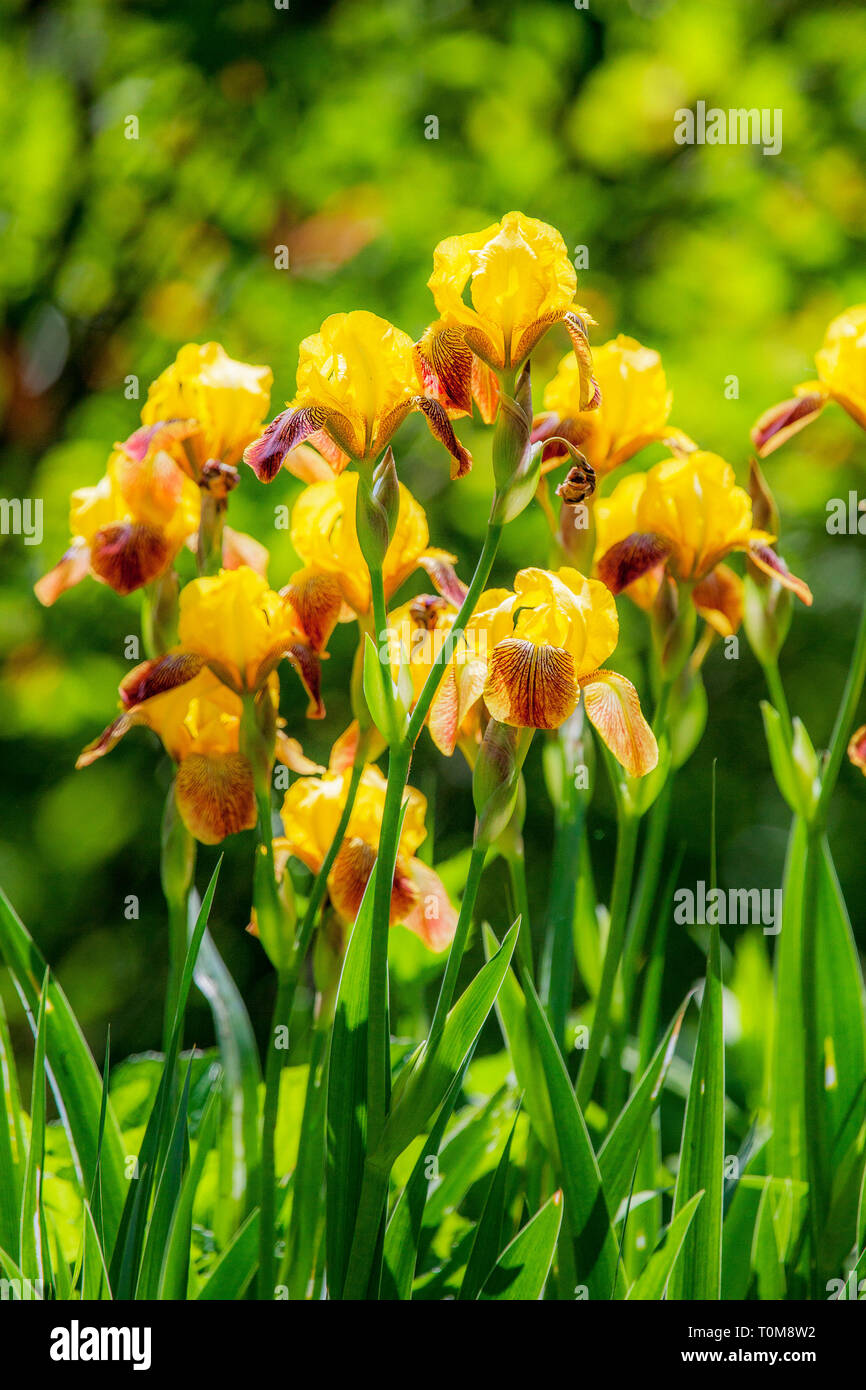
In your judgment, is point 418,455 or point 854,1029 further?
point 418,455

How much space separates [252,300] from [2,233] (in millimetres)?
470

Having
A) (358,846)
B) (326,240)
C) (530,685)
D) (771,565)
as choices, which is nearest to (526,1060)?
(358,846)

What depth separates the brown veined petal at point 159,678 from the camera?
727 millimetres

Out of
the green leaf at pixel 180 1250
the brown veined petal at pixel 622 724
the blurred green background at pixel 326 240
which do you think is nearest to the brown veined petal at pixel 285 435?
the brown veined petal at pixel 622 724

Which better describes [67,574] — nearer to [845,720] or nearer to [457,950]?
[457,950]

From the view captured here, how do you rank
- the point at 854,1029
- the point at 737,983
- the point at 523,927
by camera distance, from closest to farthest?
the point at 523,927 → the point at 854,1029 → the point at 737,983

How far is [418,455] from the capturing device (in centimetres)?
199

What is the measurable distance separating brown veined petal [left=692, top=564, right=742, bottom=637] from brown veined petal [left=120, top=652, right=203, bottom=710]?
38 centimetres

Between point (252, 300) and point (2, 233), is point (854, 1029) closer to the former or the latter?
point (252, 300)

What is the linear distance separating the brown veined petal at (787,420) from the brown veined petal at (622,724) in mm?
321

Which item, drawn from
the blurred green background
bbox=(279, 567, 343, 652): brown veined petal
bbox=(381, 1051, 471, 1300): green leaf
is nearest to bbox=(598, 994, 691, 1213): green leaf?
bbox=(381, 1051, 471, 1300): green leaf

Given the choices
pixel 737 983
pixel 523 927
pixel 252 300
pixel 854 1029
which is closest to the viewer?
pixel 523 927

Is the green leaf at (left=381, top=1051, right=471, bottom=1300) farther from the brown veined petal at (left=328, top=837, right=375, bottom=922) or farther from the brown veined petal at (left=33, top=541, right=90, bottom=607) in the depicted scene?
the brown veined petal at (left=33, top=541, right=90, bottom=607)
